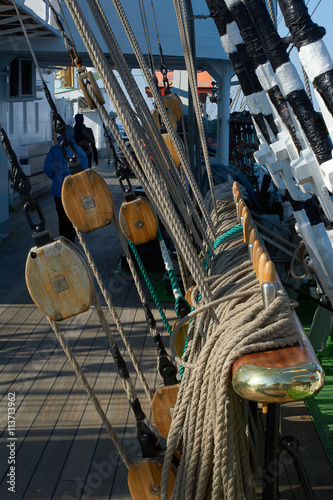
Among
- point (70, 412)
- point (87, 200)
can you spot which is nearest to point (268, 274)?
point (87, 200)

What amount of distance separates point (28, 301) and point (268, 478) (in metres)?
4.15

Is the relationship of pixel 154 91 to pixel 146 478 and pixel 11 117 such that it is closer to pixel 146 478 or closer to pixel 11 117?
pixel 146 478

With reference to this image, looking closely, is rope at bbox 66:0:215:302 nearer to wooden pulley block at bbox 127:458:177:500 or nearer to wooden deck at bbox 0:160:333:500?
wooden pulley block at bbox 127:458:177:500

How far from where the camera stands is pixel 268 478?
183cm

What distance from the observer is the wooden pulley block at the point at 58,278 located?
175 centimetres

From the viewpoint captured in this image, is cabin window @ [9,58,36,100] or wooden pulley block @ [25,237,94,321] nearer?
wooden pulley block @ [25,237,94,321]

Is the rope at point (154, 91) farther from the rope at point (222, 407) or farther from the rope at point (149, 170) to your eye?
the rope at point (222, 407)

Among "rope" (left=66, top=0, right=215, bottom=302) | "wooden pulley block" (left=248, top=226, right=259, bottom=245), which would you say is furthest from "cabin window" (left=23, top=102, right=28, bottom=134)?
"wooden pulley block" (left=248, top=226, right=259, bottom=245)

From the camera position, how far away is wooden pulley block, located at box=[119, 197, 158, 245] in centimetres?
284

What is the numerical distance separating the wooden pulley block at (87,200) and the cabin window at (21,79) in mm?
7354

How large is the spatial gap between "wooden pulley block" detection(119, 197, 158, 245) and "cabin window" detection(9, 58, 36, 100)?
7035mm

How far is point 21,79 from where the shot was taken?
30.5 feet

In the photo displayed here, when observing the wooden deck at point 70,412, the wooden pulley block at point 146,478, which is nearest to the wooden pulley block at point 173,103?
the wooden deck at point 70,412

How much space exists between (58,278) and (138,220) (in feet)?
3.77
